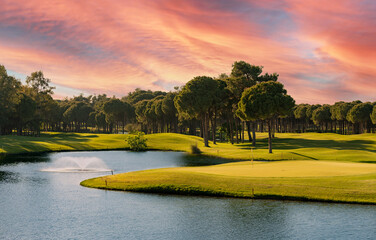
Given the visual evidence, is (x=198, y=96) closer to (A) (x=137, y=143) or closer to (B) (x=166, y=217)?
(A) (x=137, y=143)

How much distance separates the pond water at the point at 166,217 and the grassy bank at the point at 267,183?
1.37 m

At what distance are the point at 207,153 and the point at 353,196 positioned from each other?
55.6 metres

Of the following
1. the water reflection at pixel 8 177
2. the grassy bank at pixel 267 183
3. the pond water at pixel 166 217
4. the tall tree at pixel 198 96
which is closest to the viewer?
the pond water at pixel 166 217

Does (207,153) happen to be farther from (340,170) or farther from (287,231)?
(287,231)

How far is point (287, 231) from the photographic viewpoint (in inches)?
1008

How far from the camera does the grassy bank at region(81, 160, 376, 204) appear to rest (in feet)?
113

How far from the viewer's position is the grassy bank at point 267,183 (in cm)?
3431

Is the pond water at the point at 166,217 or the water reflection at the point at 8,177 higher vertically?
the water reflection at the point at 8,177

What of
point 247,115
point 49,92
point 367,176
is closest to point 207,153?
point 247,115

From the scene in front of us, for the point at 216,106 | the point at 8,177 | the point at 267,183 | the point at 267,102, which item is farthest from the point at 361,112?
the point at 8,177

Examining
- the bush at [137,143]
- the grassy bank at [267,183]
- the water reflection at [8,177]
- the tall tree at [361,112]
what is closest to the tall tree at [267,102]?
the grassy bank at [267,183]

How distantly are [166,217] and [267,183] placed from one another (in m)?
13.7

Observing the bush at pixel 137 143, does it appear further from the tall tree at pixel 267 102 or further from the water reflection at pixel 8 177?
the water reflection at pixel 8 177

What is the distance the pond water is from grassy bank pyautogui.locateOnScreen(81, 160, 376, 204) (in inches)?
54.0
